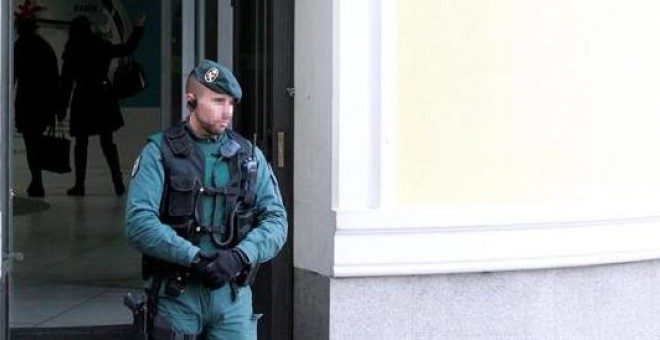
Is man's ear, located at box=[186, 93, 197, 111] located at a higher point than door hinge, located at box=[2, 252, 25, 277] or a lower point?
higher

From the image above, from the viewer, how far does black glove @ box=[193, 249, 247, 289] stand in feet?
13.2

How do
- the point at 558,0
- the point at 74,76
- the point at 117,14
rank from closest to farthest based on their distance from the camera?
the point at 558,0 → the point at 74,76 → the point at 117,14

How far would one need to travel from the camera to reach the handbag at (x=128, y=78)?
12.7 metres

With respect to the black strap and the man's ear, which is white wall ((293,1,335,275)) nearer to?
Result: the man's ear

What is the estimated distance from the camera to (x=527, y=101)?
20.0ft

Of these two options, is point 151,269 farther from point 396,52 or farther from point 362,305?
point 396,52

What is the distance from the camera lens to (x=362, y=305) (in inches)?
227

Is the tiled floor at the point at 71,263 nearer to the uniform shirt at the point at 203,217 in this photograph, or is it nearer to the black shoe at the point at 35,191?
the black shoe at the point at 35,191

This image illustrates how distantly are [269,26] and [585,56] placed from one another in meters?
1.82

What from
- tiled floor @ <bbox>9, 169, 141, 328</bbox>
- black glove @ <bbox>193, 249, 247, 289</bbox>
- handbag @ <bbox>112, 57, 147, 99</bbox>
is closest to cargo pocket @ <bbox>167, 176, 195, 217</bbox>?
black glove @ <bbox>193, 249, 247, 289</bbox>

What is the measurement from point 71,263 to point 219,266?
4.79 metres

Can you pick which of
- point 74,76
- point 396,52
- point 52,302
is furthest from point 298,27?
point 74,76

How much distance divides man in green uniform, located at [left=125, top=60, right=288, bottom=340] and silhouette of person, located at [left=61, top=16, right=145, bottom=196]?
7971 mm

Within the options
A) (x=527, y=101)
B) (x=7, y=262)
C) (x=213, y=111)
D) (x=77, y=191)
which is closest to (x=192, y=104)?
(x=213, y=111)
